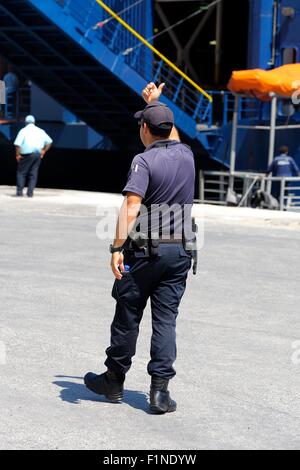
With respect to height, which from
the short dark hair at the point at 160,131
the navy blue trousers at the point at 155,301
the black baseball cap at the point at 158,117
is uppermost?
the black baseball cap at the point at 158,117

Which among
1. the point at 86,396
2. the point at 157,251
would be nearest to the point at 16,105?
the point at 86,396

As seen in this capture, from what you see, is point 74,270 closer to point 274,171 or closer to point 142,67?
point 274,171

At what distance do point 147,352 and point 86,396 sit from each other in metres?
1.34

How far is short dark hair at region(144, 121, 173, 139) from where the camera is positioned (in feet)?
19.1

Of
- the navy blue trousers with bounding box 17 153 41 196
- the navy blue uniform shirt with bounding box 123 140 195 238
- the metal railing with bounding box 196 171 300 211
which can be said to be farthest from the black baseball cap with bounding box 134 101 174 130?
the navy blue trousers with bounding box 17 153 41 196

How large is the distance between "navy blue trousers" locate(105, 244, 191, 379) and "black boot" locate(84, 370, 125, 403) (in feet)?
0.55

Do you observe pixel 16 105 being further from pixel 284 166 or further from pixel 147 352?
pixel 147 352

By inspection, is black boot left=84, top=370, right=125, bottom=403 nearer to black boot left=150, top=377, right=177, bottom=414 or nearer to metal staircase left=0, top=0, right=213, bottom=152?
black boot left=150, top=377, right=177, bottom=414

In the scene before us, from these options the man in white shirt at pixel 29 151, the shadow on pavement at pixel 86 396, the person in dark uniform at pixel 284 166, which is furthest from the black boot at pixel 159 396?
the person in dark uniform at pixel 284 166

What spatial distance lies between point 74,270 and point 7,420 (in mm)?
5832

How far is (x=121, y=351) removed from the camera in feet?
19.2

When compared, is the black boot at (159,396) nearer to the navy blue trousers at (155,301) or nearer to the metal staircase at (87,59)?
the navy blue trousers at (155,301)

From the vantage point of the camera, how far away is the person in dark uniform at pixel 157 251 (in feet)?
18.7

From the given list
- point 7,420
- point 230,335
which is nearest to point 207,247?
point 230,335
